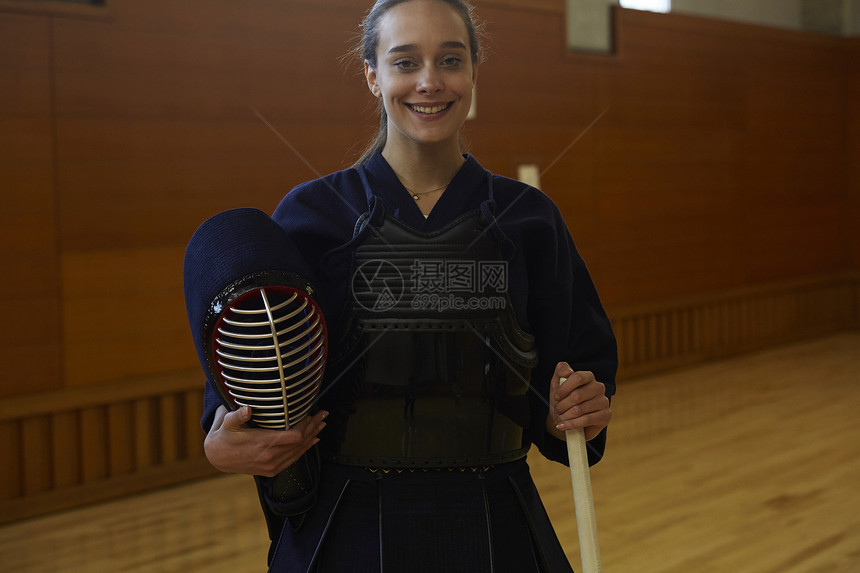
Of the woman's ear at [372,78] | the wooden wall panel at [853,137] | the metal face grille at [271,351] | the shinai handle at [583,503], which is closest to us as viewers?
the metal face grille at [271,351]

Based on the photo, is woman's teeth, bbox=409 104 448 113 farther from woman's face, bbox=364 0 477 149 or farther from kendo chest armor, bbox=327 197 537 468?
kendo chest armor, bbox=327 197 537 468

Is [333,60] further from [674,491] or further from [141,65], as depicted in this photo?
[674,491]

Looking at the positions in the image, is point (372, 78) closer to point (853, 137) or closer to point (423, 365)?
point (423, 365)

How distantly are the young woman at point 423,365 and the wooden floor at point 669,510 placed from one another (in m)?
1.76

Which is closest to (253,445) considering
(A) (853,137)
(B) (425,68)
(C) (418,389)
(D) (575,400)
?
(C) (418,389)

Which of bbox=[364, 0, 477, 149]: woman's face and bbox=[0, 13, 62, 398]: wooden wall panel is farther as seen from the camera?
bbox=[0, 13, 62, 398]: wooden wall panel

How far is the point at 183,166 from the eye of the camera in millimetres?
3584

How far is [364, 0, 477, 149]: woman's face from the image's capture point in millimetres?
1110

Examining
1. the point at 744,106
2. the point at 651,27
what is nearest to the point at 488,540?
the point at 651,27

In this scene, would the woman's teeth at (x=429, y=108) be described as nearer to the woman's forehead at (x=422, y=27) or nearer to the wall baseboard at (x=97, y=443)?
the woman's forehead at (x=422, y=27)

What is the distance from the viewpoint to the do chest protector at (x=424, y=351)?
110 cm

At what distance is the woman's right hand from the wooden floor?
1.86 m

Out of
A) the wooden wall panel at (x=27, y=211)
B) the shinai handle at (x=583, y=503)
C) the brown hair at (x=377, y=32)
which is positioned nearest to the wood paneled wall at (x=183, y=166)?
the wooden wall panel at (x=27, y=211)

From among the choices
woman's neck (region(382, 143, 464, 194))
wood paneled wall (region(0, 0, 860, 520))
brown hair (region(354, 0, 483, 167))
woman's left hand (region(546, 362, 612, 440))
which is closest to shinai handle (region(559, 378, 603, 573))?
woman's left hand (region(546, 362, 612, 440))
